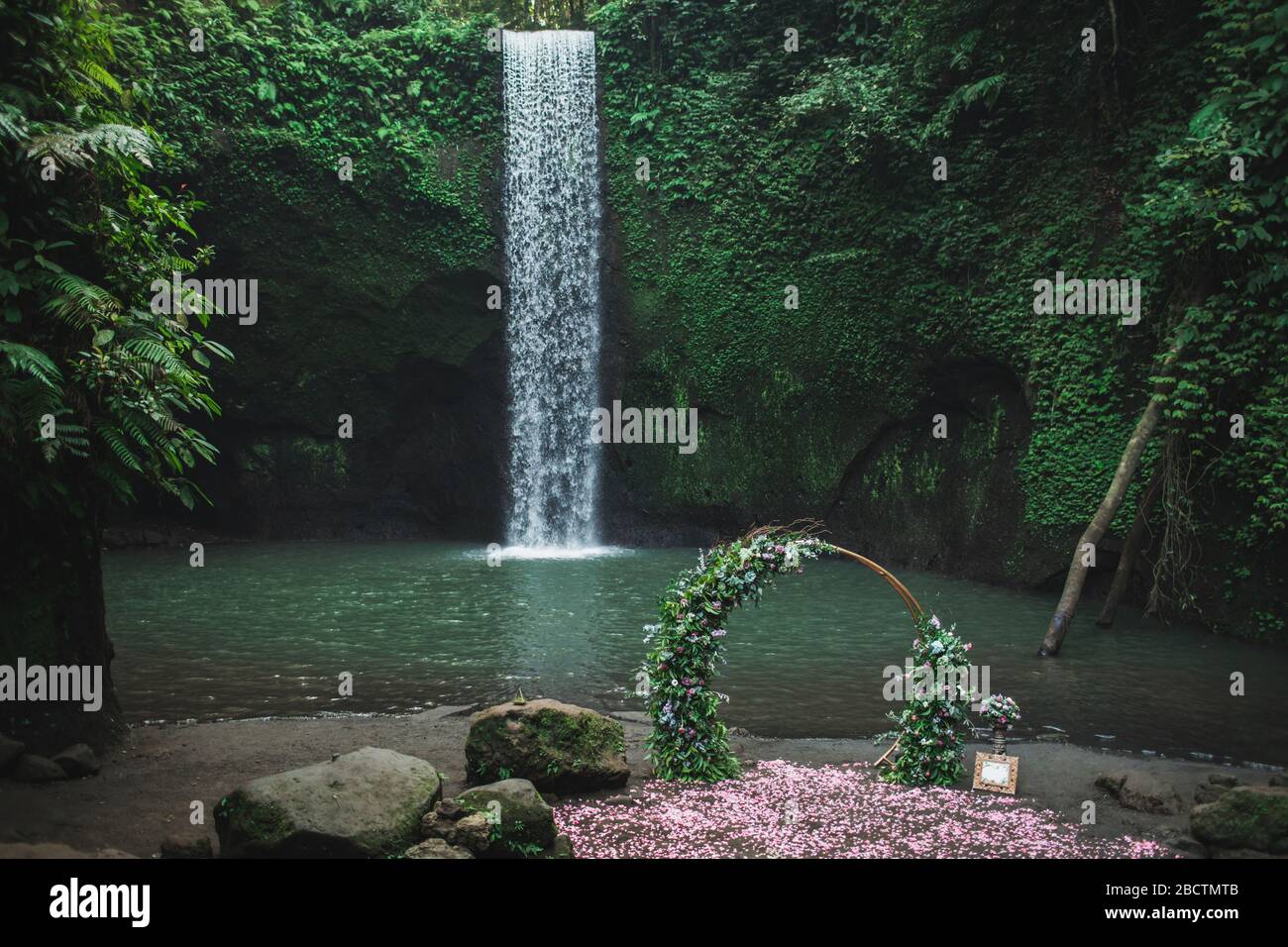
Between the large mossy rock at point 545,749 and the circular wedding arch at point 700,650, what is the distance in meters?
0.42

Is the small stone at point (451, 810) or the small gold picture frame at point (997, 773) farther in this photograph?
the small gold picture frame at point (997, 773)

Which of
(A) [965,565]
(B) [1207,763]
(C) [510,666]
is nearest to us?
(B) [1207,763]

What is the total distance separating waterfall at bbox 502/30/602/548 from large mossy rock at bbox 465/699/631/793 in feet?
47.3

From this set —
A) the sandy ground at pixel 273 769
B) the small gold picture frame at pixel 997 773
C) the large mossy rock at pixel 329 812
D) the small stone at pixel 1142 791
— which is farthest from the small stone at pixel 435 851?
the small stone at pixel 1142 791

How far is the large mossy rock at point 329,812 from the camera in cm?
507

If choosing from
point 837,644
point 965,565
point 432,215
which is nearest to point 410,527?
point 432,215

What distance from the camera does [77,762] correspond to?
21.6 ft

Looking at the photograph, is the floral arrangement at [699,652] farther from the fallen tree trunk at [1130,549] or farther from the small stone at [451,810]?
the fallen tree trunk at [1130,549]

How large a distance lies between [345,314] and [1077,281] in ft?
45.5

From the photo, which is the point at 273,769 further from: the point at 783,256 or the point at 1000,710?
the point at 783,256

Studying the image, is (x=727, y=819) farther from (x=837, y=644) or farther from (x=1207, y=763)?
(x=837, y=644)

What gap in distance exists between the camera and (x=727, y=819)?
5969 mm

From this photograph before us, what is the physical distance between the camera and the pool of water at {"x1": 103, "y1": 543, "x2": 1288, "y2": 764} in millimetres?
8727

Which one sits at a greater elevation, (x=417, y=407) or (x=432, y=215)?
(x=432, y=215)
